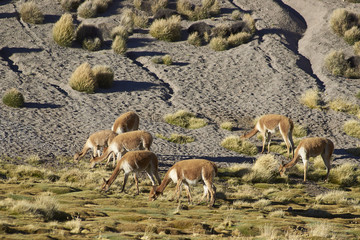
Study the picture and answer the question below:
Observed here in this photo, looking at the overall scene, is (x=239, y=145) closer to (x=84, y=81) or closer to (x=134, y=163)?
(x=134, y=163)

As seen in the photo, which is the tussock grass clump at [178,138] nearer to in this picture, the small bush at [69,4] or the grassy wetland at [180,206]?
the grassy wetland at [180,206]

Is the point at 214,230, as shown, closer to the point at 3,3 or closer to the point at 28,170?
the point at 28,170

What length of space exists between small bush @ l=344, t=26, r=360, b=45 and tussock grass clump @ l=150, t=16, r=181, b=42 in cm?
1017

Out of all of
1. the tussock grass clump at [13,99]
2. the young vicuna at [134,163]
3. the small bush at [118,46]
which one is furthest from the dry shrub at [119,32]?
the young vicuna at [134,163]

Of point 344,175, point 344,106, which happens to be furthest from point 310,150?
point 344,106

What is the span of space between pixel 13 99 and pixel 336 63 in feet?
54.4

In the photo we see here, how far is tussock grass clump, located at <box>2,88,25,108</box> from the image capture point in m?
19.8

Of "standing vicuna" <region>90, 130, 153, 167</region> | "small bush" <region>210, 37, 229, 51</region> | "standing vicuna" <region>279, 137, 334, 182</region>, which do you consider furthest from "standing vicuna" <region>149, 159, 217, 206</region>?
"small bush" <region>210, 37, 229, 51</region>

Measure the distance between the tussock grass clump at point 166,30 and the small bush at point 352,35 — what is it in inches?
400

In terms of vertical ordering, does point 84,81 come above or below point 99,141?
below

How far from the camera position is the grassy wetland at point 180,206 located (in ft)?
28.3

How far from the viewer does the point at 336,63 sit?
26125mm

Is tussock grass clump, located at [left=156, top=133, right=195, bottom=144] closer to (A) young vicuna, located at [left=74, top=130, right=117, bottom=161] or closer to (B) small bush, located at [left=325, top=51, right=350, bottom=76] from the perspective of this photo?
(A) young vicuna, located at [left=74, top=130, right=117, bottom=161]

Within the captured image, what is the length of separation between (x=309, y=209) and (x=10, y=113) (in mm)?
12506
